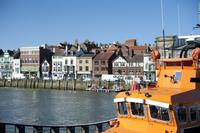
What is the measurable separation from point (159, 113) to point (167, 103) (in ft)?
2.23

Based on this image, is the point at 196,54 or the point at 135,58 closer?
the point at 196,54

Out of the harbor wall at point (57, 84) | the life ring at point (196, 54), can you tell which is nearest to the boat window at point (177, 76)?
the life ring at point (196, 54)

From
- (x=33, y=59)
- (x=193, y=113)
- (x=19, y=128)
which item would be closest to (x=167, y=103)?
(x=193, y=113)

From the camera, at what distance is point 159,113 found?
44.3 feet

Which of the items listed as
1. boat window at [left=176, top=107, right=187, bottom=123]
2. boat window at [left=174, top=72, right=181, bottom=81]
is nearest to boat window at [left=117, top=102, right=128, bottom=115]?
boat window at [left=174, top=72, right=181, bottom=81]

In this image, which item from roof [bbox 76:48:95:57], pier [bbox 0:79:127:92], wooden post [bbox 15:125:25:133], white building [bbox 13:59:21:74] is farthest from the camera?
white building [bbox 13:59:21:74]

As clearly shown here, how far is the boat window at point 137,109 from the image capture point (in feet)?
46.2

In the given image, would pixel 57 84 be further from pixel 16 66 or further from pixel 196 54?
pixel 196 54

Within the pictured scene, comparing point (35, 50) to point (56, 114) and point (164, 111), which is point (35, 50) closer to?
point (56, 114)

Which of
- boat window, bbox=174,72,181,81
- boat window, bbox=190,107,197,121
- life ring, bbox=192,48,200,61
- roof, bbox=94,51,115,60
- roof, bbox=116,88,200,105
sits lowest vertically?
boat window, bbox=190,107,197,121

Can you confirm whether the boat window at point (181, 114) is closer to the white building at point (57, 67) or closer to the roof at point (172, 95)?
the roof at point (172, 95)

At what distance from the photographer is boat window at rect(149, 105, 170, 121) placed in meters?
13.2

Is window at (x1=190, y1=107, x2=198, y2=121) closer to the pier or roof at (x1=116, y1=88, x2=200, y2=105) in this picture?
roof at (x1=116, y1=88, x2=200, y2=105)

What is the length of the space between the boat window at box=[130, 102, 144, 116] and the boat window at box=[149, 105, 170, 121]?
45 cm
